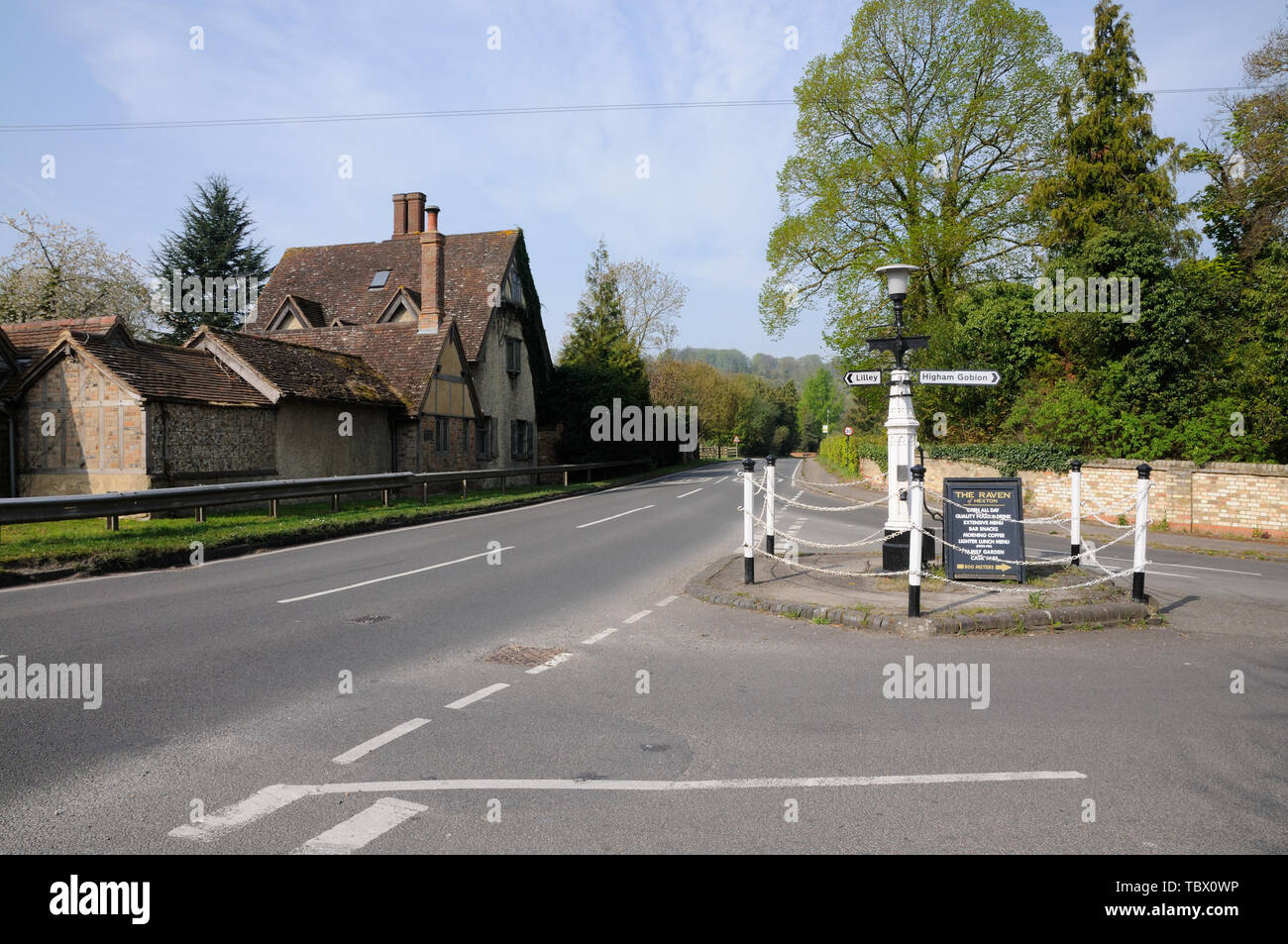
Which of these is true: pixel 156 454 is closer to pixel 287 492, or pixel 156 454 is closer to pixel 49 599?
pixel 287 492

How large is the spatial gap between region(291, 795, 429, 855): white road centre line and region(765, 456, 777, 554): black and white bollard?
6994 millimetres

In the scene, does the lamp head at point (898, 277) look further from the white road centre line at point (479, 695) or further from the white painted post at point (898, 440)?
the white road centre line at point (479, 695)

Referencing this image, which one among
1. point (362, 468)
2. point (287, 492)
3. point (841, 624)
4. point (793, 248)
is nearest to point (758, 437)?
point (793, 248)

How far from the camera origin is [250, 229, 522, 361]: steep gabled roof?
3500 centimetres

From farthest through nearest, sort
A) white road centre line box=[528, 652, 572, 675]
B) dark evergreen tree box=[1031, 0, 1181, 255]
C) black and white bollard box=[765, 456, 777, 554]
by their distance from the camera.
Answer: dark evergreen tree box=[1031, 0, 1181, 255], black and white bollard box=[765, 456, 777, 554], white road centre line box=[528, 652, 572, 675]

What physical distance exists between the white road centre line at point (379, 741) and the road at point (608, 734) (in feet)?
0.08

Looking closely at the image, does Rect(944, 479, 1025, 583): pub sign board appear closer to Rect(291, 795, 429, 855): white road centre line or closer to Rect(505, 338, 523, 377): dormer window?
Rect(291, 795, 429, 855): white road centre line

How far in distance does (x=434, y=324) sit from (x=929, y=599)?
24.9 m

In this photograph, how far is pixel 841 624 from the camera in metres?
8.50

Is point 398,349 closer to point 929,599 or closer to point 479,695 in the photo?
point 929,599

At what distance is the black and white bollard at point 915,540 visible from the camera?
8.33 metres

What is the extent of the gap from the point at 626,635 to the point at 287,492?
41.8 ft

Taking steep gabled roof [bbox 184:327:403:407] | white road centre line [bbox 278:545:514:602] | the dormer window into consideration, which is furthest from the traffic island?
the dormer window

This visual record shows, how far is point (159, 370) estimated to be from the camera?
1941 cm
